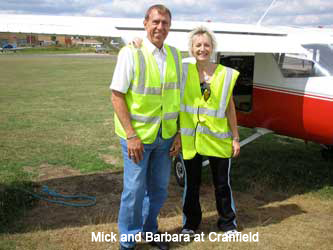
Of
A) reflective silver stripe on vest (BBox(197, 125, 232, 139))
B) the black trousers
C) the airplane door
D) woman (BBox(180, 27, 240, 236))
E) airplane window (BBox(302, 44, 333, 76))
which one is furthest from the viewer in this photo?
the airplane door

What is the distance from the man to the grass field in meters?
0.66

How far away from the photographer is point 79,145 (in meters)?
7.71

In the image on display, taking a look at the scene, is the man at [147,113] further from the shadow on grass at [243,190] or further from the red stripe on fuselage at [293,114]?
the red stripe on fuselage at [293,114]

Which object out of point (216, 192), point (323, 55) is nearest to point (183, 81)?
point (216, 192)

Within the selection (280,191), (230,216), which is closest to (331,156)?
(280,191)

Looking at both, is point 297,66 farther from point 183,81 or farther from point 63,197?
point 63,197

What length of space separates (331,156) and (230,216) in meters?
3.53

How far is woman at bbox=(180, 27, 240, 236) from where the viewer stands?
3707 millimetres

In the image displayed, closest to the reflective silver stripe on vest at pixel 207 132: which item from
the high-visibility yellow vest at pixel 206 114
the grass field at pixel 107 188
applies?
the high-visibility yellow vest at pixel 206 114

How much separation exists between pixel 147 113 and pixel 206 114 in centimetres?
74

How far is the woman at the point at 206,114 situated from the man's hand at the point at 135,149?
24.4 inches

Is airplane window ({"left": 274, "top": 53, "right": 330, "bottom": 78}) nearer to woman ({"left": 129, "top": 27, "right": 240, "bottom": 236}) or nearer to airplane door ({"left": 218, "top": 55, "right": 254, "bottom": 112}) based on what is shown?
airplane door ({"left": 218, "top": 55, "right": 254, "bottom": 112})

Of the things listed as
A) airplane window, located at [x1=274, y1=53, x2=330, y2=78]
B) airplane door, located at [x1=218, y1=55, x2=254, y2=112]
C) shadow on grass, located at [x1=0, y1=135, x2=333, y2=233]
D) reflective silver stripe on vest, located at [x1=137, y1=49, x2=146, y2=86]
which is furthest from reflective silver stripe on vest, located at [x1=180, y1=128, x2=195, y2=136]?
airplane door, located at [x1=218, y1=55, x2=254, y2=112]

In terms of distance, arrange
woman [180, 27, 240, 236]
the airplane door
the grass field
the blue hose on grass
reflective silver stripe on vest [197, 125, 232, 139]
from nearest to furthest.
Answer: woman [180, 27, 240, 236], reflective silver stripe on vest [197, 125, 232, 139], the grass field, the blue hose on grass, the airplane door
